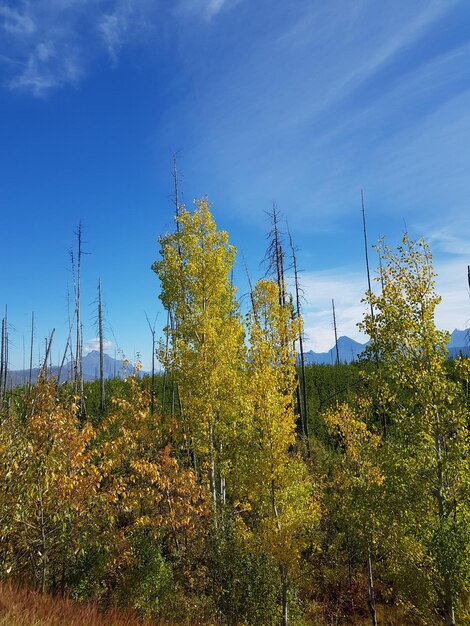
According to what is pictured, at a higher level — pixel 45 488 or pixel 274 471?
pixel 45 488

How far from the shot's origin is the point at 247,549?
461 inches

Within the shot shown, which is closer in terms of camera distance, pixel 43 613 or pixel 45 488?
pixel 43 613

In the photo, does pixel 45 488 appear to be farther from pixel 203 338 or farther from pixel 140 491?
pixel 203 338

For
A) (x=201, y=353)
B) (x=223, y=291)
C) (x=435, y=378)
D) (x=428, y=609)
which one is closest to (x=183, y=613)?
(x=428, y=609)

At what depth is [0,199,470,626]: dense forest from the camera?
830 cm

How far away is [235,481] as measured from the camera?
16547 millimetres

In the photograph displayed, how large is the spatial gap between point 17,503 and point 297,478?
758 centimetres

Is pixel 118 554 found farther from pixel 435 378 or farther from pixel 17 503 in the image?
pixel 435 378

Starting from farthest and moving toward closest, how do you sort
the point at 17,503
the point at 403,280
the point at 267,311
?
the point at 267,311 < the point at 403,280 < the point at 17,503

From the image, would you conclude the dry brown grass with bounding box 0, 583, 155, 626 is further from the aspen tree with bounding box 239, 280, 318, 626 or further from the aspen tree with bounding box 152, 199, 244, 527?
the aspen tree with bounding box 152, 199, 244, 527

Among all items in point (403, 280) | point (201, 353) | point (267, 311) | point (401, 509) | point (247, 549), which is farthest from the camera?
point (267, 311)

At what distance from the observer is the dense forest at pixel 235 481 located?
830 centimetres

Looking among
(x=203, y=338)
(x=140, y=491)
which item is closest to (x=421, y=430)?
(x=140, y=491)

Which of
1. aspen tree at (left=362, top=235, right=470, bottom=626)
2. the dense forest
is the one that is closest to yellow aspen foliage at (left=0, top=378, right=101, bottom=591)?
the dense forest
